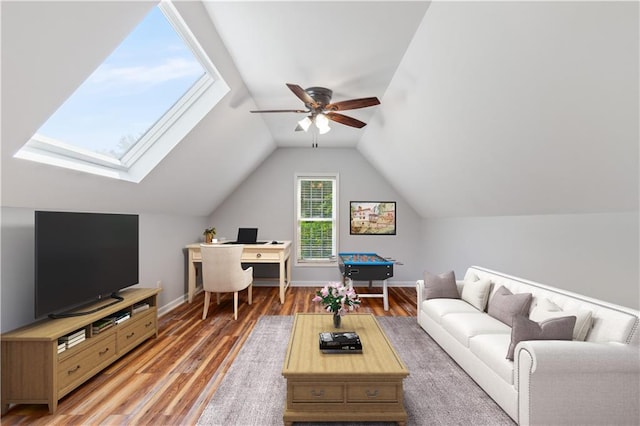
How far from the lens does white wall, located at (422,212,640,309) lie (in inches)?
85.6

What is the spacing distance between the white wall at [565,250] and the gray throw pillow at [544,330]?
2.04 feet

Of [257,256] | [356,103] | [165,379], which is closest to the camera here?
[165,379]

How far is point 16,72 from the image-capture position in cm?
160

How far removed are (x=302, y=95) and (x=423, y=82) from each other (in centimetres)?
114

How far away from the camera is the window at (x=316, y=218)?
6223 mm

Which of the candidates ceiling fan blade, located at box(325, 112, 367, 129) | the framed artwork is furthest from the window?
ceiling fan blade, located at box(325, 112, 367, 129)

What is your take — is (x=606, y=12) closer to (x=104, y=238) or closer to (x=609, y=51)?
(x=609, y=51)

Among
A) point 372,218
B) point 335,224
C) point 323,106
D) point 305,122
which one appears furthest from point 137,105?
point 372,218

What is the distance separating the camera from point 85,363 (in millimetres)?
2359

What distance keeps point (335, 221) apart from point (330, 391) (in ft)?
14.2

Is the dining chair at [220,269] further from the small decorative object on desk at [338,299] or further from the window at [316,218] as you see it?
the window at [316,218]

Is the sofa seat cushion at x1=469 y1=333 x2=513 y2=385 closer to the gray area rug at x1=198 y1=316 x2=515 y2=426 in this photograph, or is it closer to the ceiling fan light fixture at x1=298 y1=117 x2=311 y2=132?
the gray area rug at x1=198 y1=316 x2=515 y2=426

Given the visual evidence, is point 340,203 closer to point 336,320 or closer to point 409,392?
point 336,320

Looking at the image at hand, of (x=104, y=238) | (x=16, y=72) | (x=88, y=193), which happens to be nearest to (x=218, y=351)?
(x=104, y=238)
